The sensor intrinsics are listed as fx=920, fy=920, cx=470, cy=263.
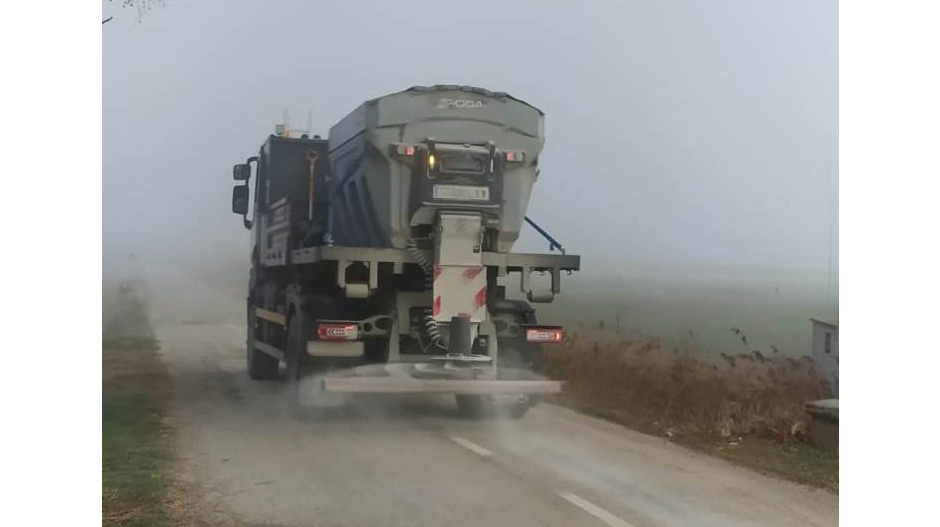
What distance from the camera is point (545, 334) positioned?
19.1ft

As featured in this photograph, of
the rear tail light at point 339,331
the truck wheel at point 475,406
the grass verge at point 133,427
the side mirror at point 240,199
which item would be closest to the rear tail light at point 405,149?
the side mirror at point 240,199

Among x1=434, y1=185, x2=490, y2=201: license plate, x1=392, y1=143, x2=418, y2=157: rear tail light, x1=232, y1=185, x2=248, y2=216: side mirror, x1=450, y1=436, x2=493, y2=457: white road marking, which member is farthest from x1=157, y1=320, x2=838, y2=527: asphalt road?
x1=392, y1=143, x2=418, y2=157: rear tail light

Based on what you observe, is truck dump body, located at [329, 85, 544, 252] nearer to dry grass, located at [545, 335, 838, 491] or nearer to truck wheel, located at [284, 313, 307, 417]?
truck wheel, located at [284, 313, 307, 417]

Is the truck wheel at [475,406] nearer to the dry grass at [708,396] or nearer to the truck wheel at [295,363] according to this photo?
the dry grass at [708,396]

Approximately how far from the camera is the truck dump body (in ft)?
17.6

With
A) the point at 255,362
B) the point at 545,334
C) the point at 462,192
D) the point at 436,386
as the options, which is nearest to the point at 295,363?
the point at 255,362

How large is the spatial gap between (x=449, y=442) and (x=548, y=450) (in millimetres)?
607

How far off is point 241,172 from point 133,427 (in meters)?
1.46

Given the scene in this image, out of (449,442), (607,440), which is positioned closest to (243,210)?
(449,442)

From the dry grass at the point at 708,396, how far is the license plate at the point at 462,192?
1082 mm

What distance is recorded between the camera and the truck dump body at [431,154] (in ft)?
17.6

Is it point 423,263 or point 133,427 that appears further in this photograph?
point 423,263

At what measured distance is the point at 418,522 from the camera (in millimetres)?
4277

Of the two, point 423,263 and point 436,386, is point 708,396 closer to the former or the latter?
point 436,386
